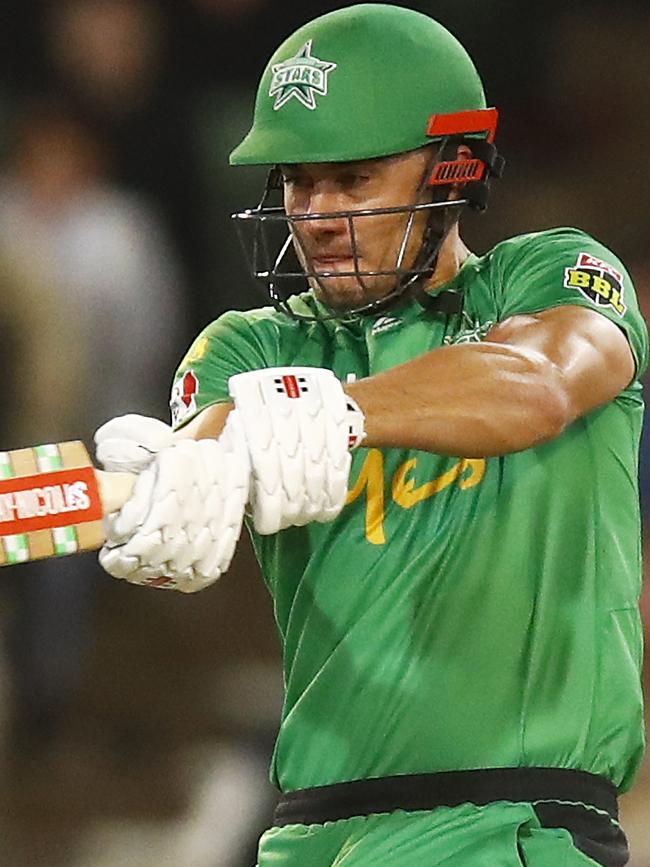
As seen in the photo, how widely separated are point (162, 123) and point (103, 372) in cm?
49

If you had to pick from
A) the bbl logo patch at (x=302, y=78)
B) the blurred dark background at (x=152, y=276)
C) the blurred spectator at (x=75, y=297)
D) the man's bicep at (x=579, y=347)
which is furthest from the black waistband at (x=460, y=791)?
the blurred spectator at (x=75, y=297)

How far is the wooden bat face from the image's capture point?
4.40 ft

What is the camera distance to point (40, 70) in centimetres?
337

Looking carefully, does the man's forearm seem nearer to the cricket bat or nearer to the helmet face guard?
the cricket bat

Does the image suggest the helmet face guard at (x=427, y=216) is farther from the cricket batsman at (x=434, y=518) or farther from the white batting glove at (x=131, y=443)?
the white batting glove at (x=131, y=443)

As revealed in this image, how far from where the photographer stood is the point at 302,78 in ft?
6.55

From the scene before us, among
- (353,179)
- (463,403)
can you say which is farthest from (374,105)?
(463,403)

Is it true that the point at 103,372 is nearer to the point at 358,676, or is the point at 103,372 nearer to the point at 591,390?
the point at 358,676

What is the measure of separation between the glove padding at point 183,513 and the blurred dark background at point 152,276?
73.0 inches

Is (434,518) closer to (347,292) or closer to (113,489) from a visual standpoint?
(347,292)

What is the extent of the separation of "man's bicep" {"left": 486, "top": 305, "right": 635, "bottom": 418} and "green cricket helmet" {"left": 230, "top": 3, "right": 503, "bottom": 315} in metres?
0.23

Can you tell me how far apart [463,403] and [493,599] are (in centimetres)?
39

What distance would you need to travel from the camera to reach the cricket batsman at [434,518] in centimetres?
183

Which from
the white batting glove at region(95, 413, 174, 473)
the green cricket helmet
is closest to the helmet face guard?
the green cricket helmet
